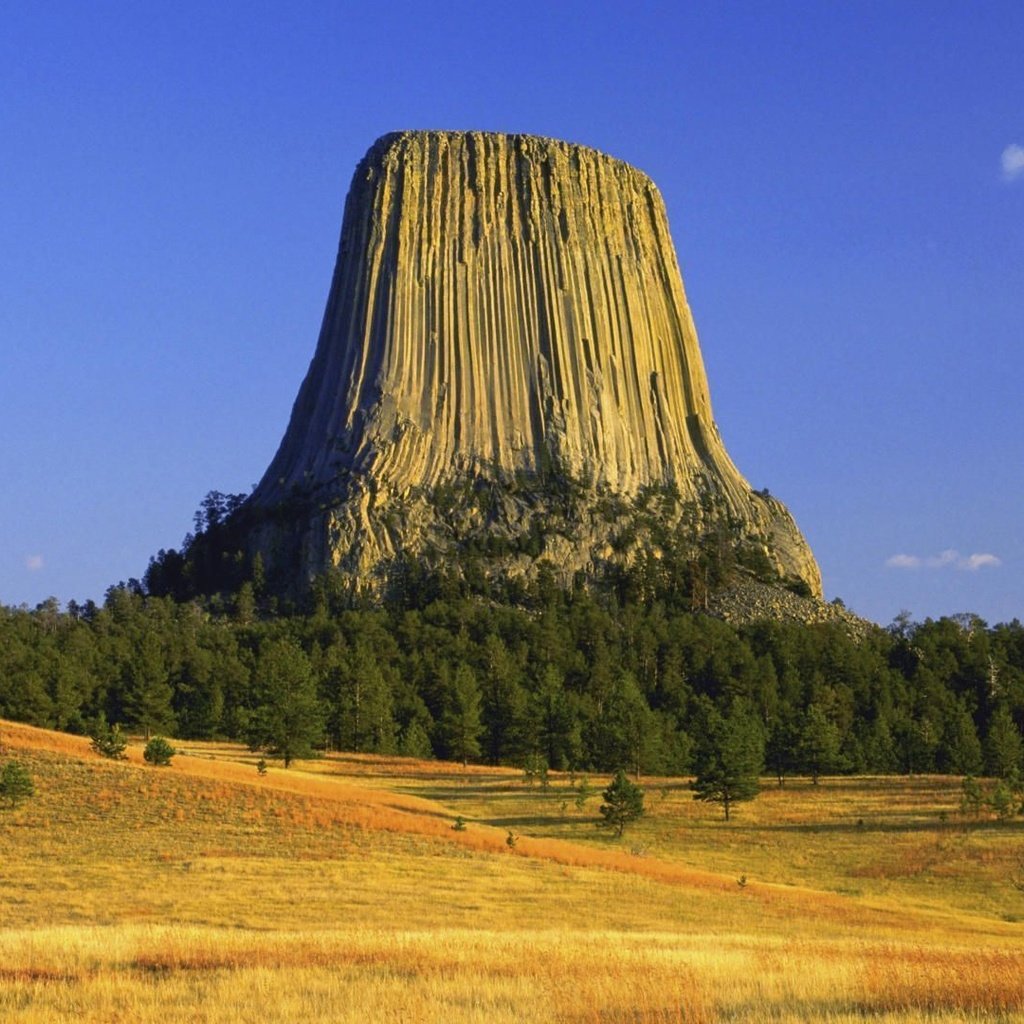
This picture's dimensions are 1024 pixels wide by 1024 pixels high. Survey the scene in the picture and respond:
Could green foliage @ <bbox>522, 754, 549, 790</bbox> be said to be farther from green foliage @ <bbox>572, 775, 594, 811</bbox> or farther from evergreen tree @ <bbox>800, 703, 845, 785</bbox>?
evergreen tree @ <bbox>800, 703, 845, 785</bbox>

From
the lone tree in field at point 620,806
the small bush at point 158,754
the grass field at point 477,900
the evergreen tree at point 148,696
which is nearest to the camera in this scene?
the grass field at point 477,900

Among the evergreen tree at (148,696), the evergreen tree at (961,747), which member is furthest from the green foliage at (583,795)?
the evergreen tree at (148,696)

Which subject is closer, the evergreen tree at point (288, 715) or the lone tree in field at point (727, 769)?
the lone tree in field at point (727, 769)

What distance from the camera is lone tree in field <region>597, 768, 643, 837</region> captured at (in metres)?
51.7

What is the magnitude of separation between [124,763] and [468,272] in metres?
84.6

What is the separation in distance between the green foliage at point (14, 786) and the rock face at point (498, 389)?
72.9 m

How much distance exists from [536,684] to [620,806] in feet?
111

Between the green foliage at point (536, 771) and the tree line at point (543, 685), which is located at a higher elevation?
the tree line at point (543, 685)

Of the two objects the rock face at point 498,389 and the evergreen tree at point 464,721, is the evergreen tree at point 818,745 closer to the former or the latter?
the evergreen tree at point 464,721

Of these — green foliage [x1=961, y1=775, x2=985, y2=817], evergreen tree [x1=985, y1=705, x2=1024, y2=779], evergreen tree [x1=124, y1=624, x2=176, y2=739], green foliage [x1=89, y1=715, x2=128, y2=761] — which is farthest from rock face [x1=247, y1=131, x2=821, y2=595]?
green foliage [x1=961, y1=775, x2=985, y2=817]

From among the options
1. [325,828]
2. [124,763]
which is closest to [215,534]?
[124,763]

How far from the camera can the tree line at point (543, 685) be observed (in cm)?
7175

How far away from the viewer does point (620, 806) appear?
5188 cm

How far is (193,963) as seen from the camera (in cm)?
1827
